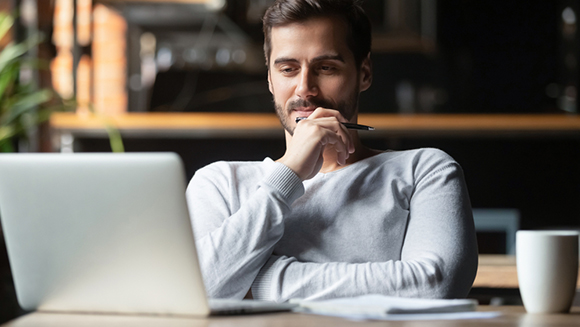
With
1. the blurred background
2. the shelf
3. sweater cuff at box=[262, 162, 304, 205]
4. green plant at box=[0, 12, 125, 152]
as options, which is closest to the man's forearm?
sweater cuff at box=[262, 162, 304, 205]

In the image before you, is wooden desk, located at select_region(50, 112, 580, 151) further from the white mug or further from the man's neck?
the white mug

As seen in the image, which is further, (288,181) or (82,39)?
(82,39)

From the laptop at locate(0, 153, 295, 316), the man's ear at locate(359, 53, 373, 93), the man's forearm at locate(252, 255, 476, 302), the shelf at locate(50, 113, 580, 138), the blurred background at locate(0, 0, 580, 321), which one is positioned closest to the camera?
the laptop at locate(0, 153, 295, 316)

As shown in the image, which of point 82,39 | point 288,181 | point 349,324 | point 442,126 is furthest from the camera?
point 82,39

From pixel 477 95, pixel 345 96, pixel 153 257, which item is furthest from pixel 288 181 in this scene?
A: pixel 477 95

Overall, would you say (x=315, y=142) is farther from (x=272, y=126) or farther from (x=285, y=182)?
(x=272, y=126)

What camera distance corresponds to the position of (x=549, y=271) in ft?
3.01

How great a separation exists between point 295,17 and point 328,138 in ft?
0.92

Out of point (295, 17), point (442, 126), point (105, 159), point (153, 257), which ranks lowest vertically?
point (442, 126)

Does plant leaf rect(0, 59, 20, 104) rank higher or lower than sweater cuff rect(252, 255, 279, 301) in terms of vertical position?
higher

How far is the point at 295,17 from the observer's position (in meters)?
1.33

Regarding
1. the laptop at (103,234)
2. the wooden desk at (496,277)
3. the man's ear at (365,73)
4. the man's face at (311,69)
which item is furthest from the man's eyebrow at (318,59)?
the laptop at (103,234)

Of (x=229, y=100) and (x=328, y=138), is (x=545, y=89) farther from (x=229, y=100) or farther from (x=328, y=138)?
(x=328, y=138)

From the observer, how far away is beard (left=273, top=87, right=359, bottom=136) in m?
1.33
